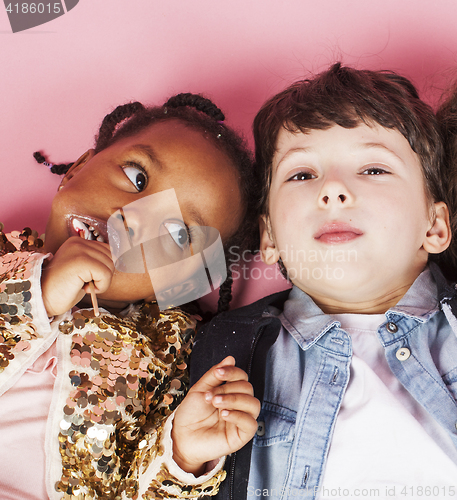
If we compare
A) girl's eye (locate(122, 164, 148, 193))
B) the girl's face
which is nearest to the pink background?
the girl's face

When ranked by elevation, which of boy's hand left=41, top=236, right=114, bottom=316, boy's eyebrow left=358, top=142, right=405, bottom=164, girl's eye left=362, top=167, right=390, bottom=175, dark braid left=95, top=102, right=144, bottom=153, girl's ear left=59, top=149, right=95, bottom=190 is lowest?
boy's hand left=41, top=236, right=114, bottom=316

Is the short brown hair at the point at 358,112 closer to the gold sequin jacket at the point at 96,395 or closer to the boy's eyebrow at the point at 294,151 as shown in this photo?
the boy's eyebrow at the point at 294,151

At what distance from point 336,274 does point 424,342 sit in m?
0.23

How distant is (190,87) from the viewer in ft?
4.83

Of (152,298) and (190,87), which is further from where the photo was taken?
(190,87)

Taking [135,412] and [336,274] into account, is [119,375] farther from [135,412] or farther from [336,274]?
[336,274]

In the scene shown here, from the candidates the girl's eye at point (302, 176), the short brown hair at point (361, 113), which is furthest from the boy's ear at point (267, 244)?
the girl's eye at point (302, 176)

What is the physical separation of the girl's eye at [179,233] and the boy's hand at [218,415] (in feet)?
1.14

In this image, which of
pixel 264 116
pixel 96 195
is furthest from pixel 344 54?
pixel 96 195

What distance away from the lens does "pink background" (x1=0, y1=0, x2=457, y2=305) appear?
4.65 ft

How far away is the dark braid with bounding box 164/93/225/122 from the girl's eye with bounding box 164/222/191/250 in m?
0.36

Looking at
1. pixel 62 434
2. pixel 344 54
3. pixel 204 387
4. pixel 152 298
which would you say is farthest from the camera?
pixel 344 54

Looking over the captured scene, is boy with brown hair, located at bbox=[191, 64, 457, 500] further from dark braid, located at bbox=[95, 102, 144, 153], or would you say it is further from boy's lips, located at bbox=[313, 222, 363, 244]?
dark braid, located at bbox=[95, 102, 144, 153]

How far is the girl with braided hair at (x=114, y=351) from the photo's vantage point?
94 centimetres
